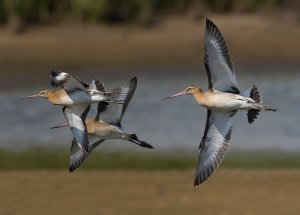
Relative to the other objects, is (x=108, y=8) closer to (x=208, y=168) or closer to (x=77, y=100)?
(x=208, y=168)

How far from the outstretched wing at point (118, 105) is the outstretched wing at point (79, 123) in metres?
0.37

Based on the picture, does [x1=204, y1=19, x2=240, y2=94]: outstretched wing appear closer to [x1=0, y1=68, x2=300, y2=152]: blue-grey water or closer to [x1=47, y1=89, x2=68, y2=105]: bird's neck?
[x1=47, y1=89, x2=68, y2=105]: bird's neck

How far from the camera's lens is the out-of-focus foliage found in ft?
117

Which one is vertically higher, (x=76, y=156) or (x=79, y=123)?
(x=79, y=123)

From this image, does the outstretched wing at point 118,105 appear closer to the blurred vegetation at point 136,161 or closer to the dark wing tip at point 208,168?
the dark wing tip at point 208,168

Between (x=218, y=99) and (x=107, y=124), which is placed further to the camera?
(x=107, y=124)

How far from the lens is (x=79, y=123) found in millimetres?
10453

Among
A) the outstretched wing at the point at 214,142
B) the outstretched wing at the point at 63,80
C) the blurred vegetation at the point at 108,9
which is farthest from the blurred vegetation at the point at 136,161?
the blurred vegetation at the point at 108,9

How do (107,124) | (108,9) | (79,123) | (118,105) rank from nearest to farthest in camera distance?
(79,123) → (107,124) → (118,105) → (108,9)

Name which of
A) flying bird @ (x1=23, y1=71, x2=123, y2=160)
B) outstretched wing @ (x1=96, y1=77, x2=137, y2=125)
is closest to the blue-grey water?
outstretched wing @ (x1=96, y1=77, x2=137, y2=125)

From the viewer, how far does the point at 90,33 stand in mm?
35281

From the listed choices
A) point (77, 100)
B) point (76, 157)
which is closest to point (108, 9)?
point (76, 157)

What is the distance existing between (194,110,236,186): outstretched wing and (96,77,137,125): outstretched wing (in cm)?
89

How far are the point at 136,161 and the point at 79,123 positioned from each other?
10.8 metres
